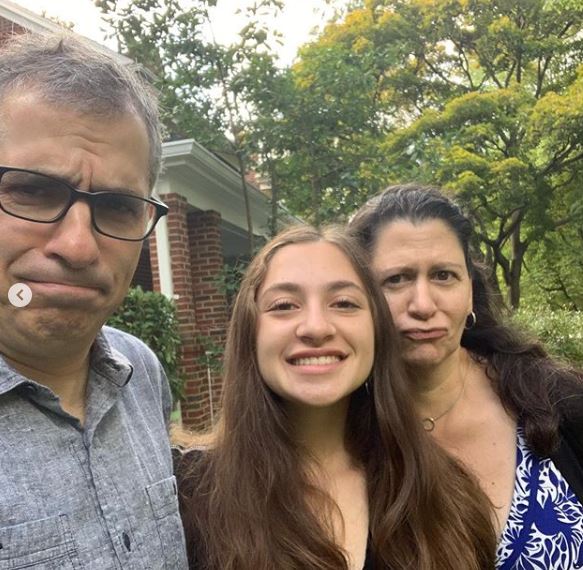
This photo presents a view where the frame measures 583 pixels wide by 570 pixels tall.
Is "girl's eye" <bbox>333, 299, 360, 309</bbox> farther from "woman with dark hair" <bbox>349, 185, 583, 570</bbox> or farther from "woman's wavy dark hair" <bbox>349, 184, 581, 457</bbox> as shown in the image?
"woman's wavy dark hair" <bbox>349, 184, 581, 457</bbox>

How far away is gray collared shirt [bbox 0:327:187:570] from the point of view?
1.27 meters

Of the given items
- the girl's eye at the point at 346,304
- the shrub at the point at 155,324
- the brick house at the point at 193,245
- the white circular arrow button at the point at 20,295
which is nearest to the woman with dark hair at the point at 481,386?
the girl's eye at the point at 346,304

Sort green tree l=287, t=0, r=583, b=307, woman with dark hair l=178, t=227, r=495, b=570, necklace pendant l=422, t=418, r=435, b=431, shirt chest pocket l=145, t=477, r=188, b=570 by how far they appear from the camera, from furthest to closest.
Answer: green tree l=287, t=0, r=583, b=307 < necklace pendant l=422, t=418, r=435, b=431 < woman with dark hair l=178, t=227, r=495, b=570 < shirt chest pocket l=145, t=477, r=188, b=570

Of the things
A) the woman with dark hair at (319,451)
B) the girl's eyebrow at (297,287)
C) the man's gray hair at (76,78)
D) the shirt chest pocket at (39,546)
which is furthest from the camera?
the girl's eyebrow at (297,287)

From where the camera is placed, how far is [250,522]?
5.98 feet

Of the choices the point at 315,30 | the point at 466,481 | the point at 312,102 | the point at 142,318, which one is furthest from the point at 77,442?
the point at 315,30

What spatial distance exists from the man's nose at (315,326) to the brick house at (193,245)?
4.76 m

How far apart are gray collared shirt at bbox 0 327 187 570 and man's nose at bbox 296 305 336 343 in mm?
514

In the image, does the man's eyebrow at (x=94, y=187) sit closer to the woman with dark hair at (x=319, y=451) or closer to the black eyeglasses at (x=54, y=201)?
the black eyeglasses at (x=54, y=201)

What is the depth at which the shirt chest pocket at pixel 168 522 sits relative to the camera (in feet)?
5.05

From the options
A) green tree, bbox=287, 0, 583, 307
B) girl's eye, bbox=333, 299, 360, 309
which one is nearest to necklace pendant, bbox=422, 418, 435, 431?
girl's eye, bbox=333, 299, 360, 309

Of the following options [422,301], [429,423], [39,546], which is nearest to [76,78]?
[39,546]

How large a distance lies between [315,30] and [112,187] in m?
14.7

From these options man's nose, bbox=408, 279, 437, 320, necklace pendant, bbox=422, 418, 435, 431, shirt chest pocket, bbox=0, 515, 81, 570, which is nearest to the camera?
shirt chest pocket, bbox=0, 515, 81, 570
